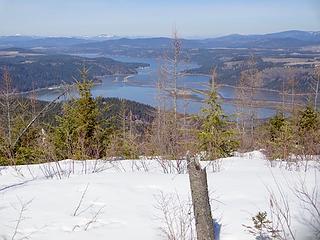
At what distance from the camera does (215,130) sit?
11906 millimetres

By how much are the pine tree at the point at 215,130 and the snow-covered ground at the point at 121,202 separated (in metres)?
4.72

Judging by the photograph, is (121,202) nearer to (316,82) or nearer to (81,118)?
(81,118)

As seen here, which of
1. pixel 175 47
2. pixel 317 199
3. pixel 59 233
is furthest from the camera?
pixel 175 47

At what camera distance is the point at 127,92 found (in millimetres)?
87188

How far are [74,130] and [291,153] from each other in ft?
22.9

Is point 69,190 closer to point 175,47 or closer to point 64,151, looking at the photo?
point 64,151

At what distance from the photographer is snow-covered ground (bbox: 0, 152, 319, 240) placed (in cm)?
378

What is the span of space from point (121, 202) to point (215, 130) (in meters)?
7.69

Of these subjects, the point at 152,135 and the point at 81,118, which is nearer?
the point at 152,135

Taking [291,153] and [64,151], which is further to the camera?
[64,151]

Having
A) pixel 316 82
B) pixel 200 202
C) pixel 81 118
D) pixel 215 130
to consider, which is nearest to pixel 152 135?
pixel 215 130

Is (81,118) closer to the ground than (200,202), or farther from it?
closer to the ground

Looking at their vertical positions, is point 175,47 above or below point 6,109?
above

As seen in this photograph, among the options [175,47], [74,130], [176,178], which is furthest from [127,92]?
[176,178]
